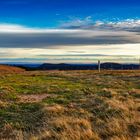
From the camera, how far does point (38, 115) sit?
16266 millimetres

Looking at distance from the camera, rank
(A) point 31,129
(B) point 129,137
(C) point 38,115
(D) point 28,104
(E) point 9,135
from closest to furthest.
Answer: (B) point 129,137 → (E) point 9,135 → (A) point 31,129 → (C) point 38,115 → (D) point 28,104

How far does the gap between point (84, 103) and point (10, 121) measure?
5370 millimetres

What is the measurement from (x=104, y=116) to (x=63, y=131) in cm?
311

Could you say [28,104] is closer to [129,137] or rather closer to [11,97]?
[11,97]

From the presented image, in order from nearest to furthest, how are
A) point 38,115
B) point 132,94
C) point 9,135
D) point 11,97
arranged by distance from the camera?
point 9,135
point 38,115
point 11,97
point 132,94

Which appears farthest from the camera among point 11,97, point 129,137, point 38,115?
point 11,97

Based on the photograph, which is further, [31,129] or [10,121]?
[10,121]

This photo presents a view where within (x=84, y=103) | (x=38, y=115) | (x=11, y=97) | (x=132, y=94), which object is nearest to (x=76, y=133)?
(x=38, y=115)

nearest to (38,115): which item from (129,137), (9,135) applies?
(9,135)

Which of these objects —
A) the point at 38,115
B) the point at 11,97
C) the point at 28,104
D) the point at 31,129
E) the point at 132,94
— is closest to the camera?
the point at 31,129

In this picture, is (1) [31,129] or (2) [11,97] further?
(2) [11,97]

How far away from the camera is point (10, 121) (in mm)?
15211

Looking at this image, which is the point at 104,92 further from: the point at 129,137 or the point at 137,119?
the point at 129,137

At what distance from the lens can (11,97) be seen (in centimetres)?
2236
